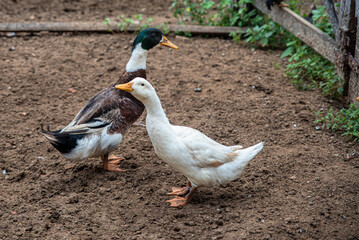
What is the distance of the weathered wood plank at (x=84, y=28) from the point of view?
729cm

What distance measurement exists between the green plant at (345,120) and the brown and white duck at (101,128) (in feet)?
6.70

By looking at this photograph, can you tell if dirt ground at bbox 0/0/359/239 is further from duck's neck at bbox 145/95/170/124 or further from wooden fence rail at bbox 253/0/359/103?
duck's neck at bbox 145/95/170/124

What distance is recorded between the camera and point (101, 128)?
12.8ft

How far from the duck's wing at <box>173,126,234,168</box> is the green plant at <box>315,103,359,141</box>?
1.53 m

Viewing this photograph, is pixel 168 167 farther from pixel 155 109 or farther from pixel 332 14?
pixel 332 14

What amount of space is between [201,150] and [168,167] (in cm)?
82

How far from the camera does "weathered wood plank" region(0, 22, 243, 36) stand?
7285 mm

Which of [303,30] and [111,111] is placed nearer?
[111,111]

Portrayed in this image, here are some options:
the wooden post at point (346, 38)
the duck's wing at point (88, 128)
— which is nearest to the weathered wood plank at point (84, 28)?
the wooden post at point (346, 38)

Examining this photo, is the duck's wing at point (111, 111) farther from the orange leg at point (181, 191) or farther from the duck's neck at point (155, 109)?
the orange leg at point (181, 191)

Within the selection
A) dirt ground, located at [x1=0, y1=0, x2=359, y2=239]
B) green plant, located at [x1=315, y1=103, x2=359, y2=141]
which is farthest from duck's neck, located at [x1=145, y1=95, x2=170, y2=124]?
green plant, located at [x1=315, y1=103, x2=359, y2=141]

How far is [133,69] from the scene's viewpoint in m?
4.34

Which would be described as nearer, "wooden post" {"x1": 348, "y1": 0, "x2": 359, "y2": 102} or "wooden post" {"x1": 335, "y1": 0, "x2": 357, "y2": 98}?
"wooden post" {"x1": 348, "y1": 0, "x2": 359, "y2": 102}

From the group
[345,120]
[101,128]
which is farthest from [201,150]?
[345,120]
